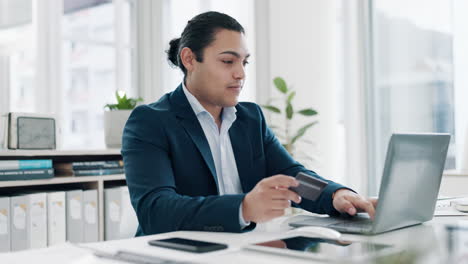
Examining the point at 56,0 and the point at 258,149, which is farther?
the point at 56,0

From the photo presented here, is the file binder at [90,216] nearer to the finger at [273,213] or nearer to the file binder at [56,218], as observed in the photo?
the file binder at [56,218]

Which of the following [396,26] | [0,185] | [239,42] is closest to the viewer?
[239,42]

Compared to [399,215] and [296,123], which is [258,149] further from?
[296,123]

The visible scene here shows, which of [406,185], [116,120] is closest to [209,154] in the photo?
[406,185]

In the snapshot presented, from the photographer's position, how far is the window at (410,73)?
317 cm

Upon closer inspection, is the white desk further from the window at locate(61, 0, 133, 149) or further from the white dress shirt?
the window at locate(61, 0, 133, 149)

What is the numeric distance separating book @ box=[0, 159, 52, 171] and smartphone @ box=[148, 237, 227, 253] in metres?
1.81

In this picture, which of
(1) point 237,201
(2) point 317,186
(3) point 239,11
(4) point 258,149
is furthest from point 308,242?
(3) point 239,11

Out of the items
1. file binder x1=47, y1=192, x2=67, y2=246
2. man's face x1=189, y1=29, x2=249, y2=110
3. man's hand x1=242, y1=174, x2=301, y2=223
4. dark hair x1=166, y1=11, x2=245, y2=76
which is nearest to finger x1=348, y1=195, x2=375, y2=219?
man's hand x1=242, y1=174, x2=301, y2=223

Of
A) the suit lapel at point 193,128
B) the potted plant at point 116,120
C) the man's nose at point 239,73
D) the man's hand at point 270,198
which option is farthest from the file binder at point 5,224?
the man's hand at point 270,198

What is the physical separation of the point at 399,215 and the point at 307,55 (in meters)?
2.57

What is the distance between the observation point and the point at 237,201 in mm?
1237

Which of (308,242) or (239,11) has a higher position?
(239,11)

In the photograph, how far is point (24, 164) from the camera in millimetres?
2676
